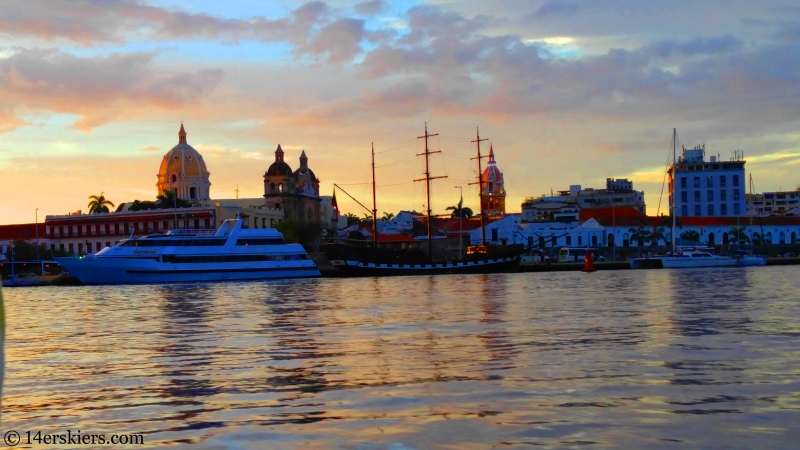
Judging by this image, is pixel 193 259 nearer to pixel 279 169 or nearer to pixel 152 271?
pixel 152 271

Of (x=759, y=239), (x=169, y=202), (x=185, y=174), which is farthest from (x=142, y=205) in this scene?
(x=759, y=239)

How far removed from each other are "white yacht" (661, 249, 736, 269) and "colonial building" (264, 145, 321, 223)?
63356 millimetres

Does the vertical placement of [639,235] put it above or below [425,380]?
above

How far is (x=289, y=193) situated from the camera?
452ft

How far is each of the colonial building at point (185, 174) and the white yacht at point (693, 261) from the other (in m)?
71.8

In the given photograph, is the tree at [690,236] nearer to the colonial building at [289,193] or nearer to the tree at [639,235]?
the tree at [639,235]

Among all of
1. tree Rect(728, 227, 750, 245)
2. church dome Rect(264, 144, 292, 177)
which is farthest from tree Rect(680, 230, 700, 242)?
church dome Rect(264, 144, 292, 177)

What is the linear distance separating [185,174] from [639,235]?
213 feet

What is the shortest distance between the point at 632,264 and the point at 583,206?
4729 cm

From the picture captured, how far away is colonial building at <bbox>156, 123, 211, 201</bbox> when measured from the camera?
445ft

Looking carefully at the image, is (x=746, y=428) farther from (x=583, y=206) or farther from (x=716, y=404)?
(x=583, y=206)

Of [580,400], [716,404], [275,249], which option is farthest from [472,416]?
[275,249]

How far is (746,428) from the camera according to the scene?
9547mm

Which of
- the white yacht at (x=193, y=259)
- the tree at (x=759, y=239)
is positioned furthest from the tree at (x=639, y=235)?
the white yacht at (x=193, y=259)
